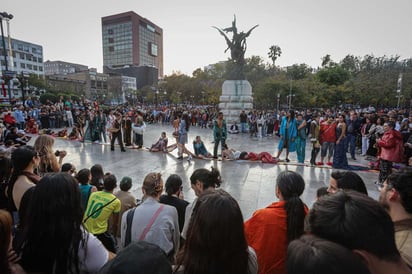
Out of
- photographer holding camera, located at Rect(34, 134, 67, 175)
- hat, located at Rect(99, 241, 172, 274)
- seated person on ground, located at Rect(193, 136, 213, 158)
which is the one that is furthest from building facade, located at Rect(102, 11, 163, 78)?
hat, located at Rect(99, 241, 172, 274)

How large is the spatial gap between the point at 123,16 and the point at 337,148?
139390 millimetres

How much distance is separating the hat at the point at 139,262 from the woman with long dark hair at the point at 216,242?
0.37 meters

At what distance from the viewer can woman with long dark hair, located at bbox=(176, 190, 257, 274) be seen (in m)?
1.35

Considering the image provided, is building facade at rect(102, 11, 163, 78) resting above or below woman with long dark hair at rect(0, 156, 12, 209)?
above

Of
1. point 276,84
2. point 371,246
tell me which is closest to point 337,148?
point 371,246

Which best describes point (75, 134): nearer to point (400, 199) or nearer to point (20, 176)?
point (20, 176)

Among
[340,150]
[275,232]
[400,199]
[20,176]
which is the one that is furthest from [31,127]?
[400,199]

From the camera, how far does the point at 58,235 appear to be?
4.90 feet

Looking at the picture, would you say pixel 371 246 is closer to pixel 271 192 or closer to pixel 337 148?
pixel 271 192

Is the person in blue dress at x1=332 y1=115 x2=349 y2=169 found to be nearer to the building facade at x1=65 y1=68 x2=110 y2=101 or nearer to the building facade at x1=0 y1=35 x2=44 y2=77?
the building facade at x1=65 y1=68 x2=110 y2=101

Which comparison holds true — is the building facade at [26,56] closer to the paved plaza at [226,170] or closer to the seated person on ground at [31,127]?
the seated person on ground at [31,127]

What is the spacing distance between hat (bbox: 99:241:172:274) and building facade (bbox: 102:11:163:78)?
130 metres

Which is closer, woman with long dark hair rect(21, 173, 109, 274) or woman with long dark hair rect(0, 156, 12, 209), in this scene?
woman with long dark hair rect(21, 173, 109, 274)

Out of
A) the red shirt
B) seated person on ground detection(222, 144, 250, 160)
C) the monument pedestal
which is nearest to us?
the red shirt
